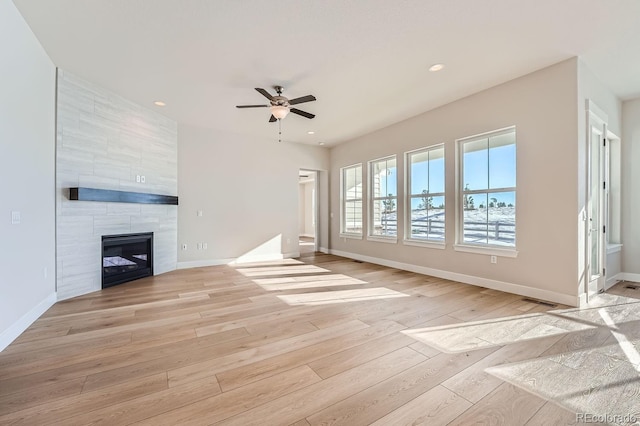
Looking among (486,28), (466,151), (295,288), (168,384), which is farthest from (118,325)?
(466,151)

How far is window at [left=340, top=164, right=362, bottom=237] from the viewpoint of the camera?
708 cm

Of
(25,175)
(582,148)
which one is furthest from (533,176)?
(25,175)

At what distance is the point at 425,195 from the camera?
5.31m

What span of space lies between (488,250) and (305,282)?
2.86 m

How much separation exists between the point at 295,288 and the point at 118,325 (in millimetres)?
2184

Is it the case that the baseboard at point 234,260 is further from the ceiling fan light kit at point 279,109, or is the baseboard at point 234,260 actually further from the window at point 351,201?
the ceiling fan light kit at point 279,109

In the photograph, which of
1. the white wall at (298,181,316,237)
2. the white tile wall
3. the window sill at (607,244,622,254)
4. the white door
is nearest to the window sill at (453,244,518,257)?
the white door

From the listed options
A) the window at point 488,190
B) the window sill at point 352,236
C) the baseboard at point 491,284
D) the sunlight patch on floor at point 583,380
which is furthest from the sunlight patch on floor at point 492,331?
the window sill at point 352,236

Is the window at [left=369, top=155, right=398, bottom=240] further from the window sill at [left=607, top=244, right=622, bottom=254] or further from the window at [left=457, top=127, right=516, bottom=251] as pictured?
the window sill at [left=607, top=244, right=622, bottom=254]

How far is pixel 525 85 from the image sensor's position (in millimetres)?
3742

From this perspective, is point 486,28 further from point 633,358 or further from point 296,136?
point 296,136

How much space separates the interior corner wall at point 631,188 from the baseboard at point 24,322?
25.9 feet

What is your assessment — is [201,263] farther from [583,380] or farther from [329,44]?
[583,380]

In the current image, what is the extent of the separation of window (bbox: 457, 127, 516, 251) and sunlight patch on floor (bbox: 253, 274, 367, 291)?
1994 millimetres
